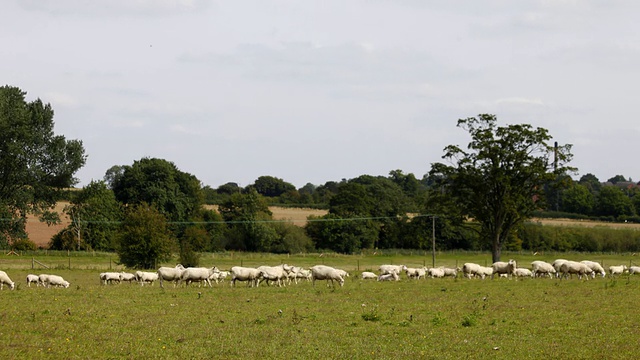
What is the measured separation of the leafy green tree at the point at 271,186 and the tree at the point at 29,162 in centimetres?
11541

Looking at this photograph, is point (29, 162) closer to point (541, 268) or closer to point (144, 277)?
point (144, 277)

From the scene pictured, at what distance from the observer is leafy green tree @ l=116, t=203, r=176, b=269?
5731cm

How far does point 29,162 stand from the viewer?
7512 cm

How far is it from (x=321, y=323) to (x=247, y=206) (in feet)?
280

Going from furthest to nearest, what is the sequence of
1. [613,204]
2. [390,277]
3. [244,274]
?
[613,204] < [390,277] < [244,274]

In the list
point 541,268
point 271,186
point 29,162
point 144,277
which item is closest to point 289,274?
point 144,277

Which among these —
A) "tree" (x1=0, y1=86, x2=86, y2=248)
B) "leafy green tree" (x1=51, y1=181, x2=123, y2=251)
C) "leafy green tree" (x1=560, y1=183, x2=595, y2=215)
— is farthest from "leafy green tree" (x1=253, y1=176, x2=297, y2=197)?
"tree" (x1=0, y1=86, x2=86, y2=248)

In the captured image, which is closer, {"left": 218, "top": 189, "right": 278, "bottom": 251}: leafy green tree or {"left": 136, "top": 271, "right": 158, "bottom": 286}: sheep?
{"left": 136, "top": 271, "right": 158, "bottom": 286}: sheep

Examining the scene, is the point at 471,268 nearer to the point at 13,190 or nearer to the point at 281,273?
the point at 281,273

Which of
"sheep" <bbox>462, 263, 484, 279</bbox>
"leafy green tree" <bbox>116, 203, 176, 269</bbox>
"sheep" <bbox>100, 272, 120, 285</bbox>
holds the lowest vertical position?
"sheep" <bbox>100, 272, 120, 285</bbox>

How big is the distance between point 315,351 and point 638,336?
8.21 m

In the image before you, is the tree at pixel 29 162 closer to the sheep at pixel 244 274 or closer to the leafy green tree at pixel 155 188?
the leafy green tree at pixel 155 188

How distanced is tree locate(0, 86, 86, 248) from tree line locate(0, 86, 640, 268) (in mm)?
99

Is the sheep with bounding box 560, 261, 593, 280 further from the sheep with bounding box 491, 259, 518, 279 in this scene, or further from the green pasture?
the green pasture
